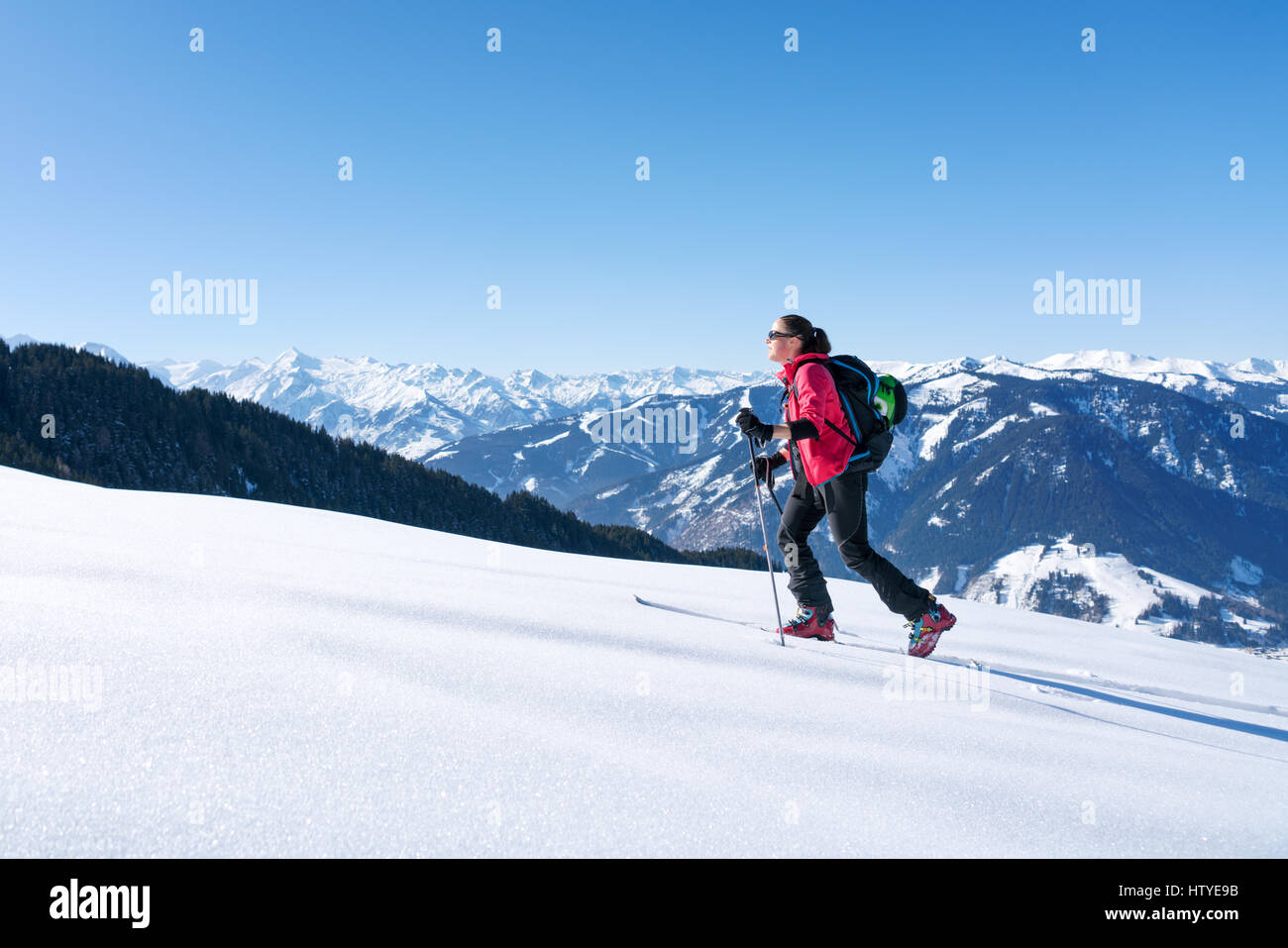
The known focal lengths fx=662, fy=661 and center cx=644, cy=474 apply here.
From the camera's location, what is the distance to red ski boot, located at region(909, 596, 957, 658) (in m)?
5.33

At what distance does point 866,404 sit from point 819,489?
79 centimetres

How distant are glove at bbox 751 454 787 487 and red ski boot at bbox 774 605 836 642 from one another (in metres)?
1.17

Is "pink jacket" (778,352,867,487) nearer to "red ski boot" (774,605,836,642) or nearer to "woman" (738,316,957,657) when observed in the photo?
"woman" (738,316,957,657)

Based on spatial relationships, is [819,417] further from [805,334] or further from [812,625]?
[812,625]

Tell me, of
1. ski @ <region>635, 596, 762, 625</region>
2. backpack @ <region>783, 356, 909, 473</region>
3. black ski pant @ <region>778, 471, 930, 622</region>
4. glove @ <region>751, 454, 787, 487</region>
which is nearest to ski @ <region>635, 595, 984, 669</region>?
ski @ <region>635, 596, 762, 625</region>

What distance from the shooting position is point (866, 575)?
18.6 feet

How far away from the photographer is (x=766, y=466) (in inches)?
239

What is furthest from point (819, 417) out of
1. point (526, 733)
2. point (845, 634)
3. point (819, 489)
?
point (526, 733)
